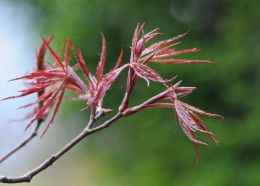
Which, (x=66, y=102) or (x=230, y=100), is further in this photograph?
(x=66, y=102)

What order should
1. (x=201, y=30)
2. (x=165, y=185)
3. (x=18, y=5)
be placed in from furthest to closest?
(x=18, y=5) < (x=201, y=30) < (x=165, y=185)

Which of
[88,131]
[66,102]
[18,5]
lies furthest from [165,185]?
[88,131]

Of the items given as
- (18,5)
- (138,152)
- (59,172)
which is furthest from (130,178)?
(59,172)

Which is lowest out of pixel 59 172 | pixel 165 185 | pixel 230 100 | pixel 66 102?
pixel 59 172

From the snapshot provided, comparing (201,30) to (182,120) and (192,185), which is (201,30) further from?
(182,120)

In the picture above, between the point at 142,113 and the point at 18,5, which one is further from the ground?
the point at 18,5

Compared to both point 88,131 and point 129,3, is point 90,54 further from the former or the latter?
point 88,131

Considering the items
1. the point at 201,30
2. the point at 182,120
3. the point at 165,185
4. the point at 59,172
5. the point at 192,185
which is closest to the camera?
the point at 182,120
